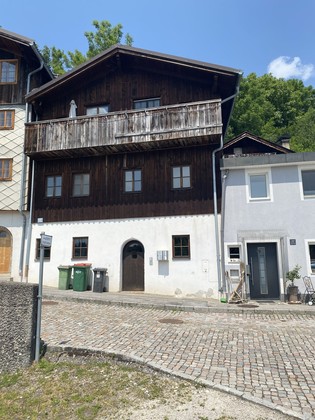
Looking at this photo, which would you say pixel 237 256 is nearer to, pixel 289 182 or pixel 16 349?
pixel 289 182

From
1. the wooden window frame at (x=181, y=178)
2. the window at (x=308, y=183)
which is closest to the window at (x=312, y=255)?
the window at (x=308, y=183)

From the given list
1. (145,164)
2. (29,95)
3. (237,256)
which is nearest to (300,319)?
(237,256)

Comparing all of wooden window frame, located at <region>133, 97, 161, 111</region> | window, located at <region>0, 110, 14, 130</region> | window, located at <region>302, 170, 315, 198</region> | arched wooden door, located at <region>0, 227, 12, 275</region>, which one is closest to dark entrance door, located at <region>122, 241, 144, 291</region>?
arched wooden door, located at <region>0, 227, 12, 275</region>

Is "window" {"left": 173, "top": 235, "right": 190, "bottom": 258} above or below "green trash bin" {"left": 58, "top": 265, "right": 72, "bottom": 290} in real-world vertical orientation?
above

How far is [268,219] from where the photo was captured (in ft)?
46.8

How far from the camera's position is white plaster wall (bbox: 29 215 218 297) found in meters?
14.6

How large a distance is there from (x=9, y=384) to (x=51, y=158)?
13.7m

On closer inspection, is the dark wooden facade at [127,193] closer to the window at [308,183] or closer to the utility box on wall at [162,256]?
the utility box on wall at [162,256]

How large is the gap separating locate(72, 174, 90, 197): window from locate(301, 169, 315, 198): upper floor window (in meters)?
10.3

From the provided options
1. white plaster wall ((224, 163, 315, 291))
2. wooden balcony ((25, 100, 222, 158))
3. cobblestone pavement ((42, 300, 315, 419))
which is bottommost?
cobblestone pavement ((42, 300, 315, 419))

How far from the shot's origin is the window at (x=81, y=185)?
16953mm

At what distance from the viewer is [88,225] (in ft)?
53.7

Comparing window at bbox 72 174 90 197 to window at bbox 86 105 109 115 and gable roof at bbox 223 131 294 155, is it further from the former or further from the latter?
gable roof at bbox 223 131 294 155

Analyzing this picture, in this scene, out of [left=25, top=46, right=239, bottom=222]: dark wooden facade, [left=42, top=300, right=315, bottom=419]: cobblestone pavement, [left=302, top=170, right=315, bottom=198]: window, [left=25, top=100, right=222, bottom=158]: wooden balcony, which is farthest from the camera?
[left=25, top=46, right=239, bottom=222]: dark wooden facade
